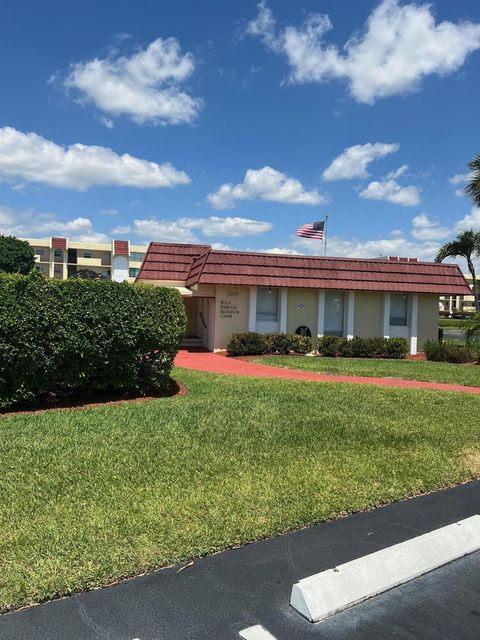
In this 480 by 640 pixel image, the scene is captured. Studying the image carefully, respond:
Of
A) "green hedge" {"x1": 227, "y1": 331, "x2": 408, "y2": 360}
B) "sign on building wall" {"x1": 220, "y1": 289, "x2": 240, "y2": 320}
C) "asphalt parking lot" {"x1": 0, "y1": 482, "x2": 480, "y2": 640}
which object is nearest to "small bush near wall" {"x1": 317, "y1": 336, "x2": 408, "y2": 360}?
"green hedge" {"x1": 227, "y1": 331, "x2": 408, "y2": 360}

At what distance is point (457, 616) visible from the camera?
120 inches

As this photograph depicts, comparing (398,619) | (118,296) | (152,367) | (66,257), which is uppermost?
(66,257)

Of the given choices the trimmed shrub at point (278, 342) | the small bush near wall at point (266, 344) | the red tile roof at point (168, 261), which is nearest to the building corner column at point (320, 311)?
the small bush near wall at point (266, 344)

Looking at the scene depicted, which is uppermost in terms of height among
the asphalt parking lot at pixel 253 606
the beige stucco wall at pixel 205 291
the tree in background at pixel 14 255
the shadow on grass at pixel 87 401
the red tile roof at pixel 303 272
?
the tree in background at pixel 14 255

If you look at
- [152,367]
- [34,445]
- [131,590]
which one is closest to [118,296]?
[152,367]

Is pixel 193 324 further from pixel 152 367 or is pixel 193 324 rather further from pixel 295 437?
pixel 295 437

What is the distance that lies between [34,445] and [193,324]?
1819 centimetres

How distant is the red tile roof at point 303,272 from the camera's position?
19.5 meters

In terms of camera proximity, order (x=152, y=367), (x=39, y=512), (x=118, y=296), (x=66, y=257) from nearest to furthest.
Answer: (x=39, y=512) < (x=118, y=296) < (x=152, y=367) < (x=66, y=257)

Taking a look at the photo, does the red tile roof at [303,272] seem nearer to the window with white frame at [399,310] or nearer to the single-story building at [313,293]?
the single-story building at [313,293]

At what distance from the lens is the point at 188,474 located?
17.0 feet

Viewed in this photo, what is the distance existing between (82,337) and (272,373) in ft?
22.2

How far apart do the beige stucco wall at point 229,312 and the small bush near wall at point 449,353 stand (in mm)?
6945

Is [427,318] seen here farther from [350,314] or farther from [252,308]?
[252,308]
